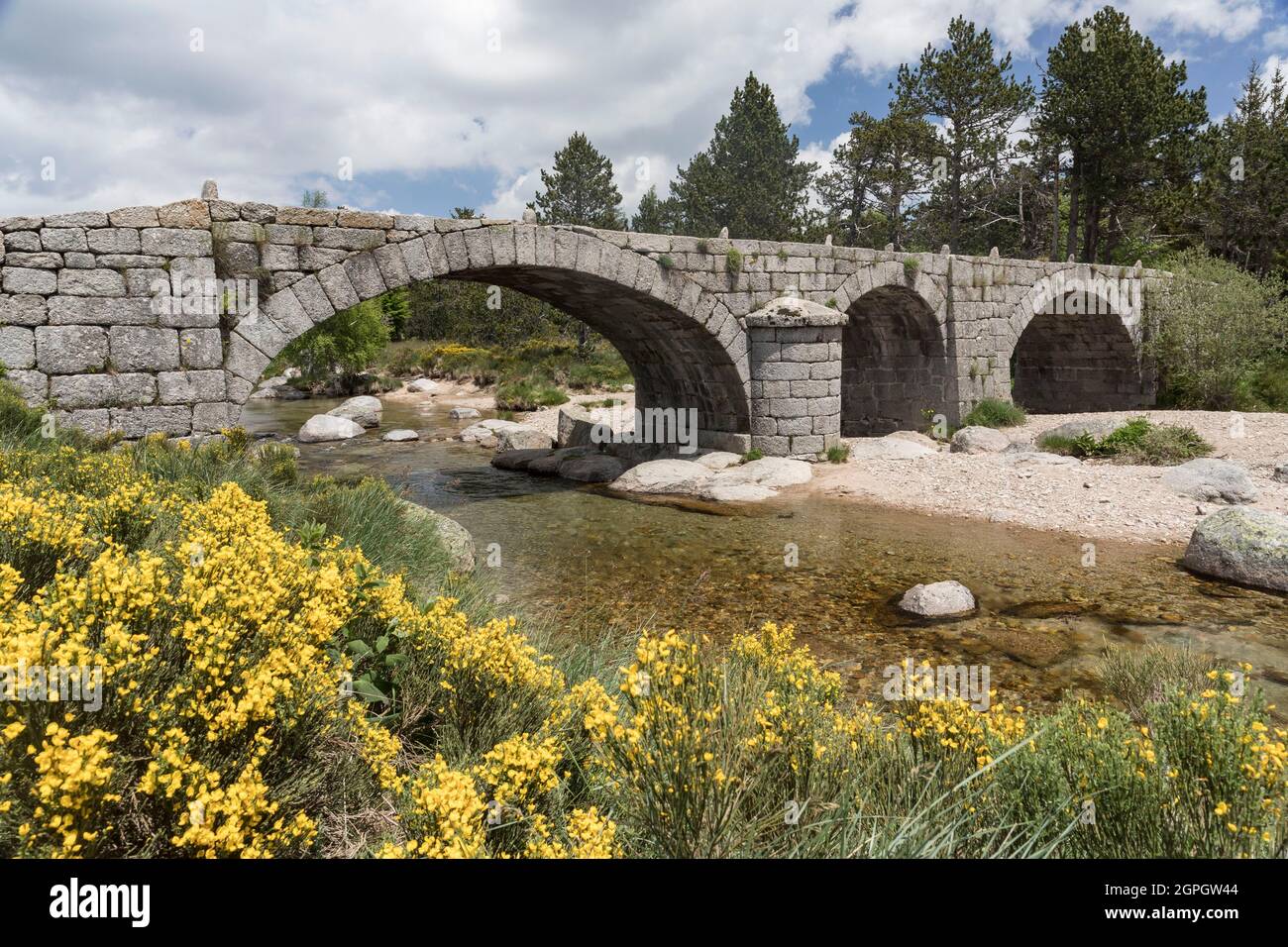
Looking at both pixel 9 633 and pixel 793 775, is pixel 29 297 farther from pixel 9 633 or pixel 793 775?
pixel 793 775

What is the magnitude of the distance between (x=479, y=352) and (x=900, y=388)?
22.9m

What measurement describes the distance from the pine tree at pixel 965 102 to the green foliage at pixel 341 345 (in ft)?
82.6

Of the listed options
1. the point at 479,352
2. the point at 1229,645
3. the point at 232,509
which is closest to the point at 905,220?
the point at 479,352

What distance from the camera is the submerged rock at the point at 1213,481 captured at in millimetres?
9984

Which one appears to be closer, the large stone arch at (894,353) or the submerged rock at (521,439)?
the large stone arch at (894,353)

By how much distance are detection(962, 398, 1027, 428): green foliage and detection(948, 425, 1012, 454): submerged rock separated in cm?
162

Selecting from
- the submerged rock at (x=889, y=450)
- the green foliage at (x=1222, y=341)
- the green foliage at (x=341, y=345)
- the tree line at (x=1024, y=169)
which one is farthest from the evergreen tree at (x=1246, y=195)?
the green foliage at (x=341, y=345)

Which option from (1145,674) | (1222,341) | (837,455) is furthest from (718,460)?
(1222,341)

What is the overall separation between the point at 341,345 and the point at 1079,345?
89.3 feet

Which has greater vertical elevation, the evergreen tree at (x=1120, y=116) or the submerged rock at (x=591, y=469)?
the evergreen tree at (x=1120, y=116)

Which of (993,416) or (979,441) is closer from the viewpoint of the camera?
(979,441)

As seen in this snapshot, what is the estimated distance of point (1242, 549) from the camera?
7.55 metres

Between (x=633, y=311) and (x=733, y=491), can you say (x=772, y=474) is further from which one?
A: (x=633, y=311)

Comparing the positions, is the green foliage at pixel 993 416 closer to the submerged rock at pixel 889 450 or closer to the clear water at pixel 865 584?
the submerged rock at pixel 889 450
